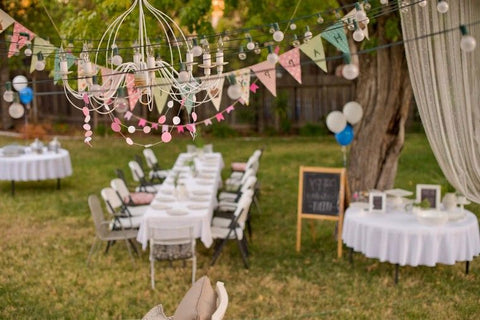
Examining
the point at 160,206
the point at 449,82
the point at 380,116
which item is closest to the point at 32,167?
the point at 160,206

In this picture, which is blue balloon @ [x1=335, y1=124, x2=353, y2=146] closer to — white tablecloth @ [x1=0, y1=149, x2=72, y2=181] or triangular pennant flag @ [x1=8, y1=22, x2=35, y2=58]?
triangular pennant flag @ [x1=8, y1=22, x2=35, y2=58]

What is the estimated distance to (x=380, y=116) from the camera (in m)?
7.83

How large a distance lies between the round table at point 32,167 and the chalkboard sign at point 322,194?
5.45m

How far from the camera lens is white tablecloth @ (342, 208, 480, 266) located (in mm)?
6391

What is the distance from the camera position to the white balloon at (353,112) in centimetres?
771

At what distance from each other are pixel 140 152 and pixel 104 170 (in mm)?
2388

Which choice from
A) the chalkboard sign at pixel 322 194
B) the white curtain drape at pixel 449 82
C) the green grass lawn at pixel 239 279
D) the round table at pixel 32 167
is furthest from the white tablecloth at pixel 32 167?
the white curtain drape at pixel 449 82

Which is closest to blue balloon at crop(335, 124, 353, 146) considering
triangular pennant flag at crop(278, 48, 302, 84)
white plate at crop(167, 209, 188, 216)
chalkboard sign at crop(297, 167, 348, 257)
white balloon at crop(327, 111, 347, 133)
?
white balloon at crop(327, 111, 347, 133)

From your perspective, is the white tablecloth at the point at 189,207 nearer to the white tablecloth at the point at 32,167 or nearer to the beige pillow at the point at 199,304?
the beige pillow at the point at 199,304

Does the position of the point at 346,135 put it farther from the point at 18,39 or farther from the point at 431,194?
the point at 18,39

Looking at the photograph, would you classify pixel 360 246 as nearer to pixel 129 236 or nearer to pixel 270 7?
pixel 129 236

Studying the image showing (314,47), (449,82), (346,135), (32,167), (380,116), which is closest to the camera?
(449,82)

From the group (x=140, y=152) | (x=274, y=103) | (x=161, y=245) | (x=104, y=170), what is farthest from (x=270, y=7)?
(x=274, y=103)

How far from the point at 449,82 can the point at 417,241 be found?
221 cm
